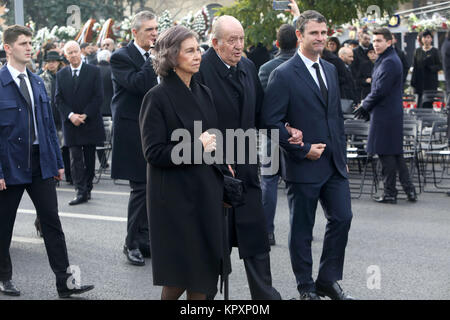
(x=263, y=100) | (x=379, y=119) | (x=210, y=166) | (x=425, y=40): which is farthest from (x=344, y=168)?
(x=425, y=40)

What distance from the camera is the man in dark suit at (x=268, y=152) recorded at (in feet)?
28.1

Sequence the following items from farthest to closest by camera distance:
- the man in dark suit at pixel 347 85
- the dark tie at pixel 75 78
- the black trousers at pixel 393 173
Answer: the man in dark suit at pixel 347 85, the dark tie at pixel 75 78, the black trousers at pixel 393 173

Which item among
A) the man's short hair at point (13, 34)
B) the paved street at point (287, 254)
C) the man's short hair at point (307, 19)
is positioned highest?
the man's short hair at point (307, 19)

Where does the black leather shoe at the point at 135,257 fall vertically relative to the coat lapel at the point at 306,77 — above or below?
below

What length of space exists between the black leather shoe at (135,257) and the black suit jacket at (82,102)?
4.62 m

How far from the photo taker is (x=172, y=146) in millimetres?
5039

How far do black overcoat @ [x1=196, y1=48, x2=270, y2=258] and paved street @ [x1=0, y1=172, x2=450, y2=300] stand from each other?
902 mm

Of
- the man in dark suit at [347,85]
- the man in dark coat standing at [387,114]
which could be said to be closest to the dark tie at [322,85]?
the man in dark coat standing at [387,114]

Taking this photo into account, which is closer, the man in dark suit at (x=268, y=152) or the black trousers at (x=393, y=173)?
the man in dark suit at (x=268, y=152)

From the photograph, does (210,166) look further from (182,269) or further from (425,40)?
(425,40)

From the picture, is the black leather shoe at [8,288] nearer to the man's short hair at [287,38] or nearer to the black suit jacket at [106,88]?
the man's short hair at [287,38]

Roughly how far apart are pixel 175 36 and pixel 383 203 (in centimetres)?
689

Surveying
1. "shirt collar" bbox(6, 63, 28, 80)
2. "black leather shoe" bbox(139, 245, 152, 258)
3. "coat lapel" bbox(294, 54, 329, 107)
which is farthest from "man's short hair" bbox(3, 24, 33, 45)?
"black leather shoe" bbox(139, 245, 152, 258)

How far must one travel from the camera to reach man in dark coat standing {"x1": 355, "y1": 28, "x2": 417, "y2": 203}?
1112 centimetres
